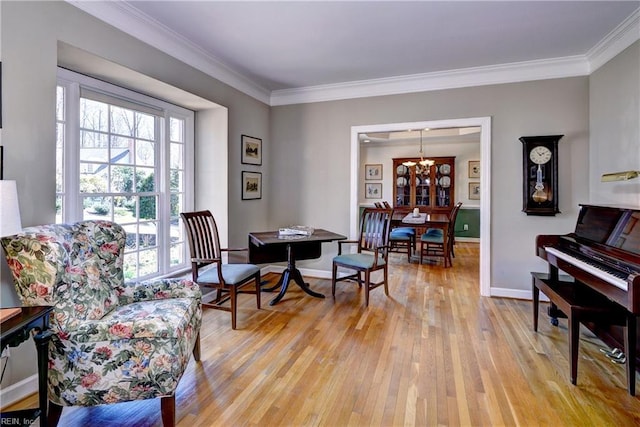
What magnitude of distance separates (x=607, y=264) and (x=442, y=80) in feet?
8.51

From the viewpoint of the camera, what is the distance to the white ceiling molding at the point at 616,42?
2646mm

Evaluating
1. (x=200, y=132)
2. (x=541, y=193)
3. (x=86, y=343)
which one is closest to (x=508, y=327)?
(x=541, y=193)

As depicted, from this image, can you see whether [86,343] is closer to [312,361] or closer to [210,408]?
[210,408]

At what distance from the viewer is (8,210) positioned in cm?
137

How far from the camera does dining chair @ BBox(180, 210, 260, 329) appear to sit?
2.83m

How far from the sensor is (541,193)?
11.5 ft

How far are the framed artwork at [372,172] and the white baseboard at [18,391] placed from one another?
7437mm

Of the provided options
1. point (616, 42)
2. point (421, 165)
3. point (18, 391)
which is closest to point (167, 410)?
point (18, 391)

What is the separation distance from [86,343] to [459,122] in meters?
3.91

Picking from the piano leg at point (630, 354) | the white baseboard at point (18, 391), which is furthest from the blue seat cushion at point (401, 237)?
the white baseboard at point (18, 391)

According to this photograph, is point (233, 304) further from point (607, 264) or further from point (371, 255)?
point (607, 264)

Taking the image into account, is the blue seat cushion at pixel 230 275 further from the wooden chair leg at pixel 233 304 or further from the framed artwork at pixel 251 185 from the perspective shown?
the framed artwork at pixel 251 185

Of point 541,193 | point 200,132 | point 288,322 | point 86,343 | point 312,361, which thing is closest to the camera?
point 86,343

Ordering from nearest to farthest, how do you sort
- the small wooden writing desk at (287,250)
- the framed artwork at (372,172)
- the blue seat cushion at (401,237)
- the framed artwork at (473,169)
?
the small wooden writing desk at (287,250) → the blue seat cushion at (401,237) → the framed artwork at (473,169) → the framed artwork at (372,172)
